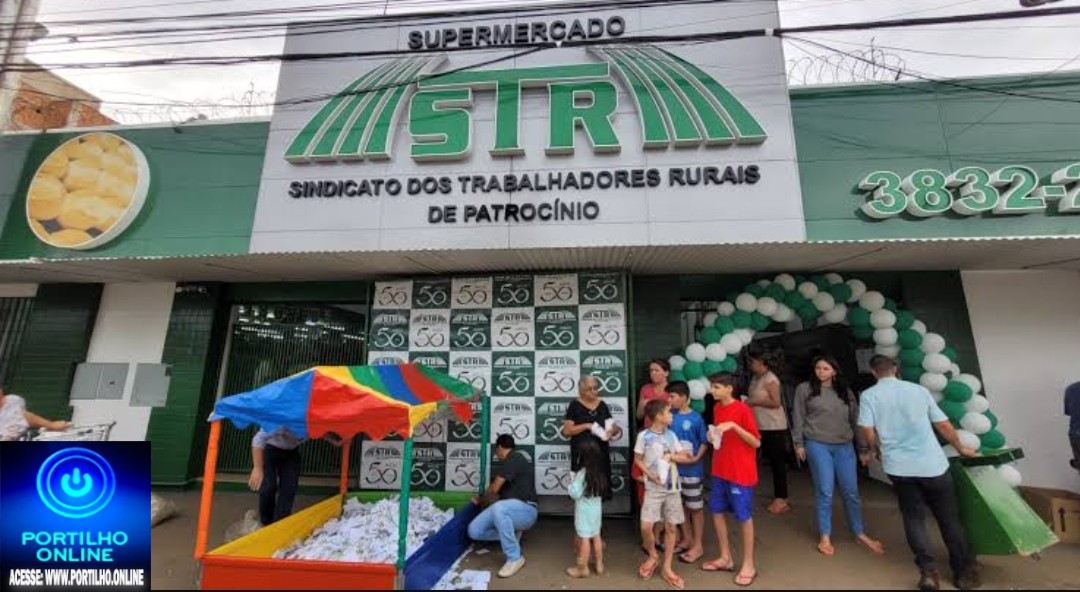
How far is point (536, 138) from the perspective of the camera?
6062 millimetres

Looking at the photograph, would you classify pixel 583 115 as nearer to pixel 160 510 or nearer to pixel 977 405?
pixel 977 405

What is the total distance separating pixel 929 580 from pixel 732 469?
64.9 inches

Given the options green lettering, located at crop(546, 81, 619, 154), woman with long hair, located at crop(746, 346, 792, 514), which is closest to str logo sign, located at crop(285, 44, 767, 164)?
green lettering, located at crop(546, 81, 619, 154)

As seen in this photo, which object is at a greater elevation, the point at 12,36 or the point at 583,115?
the point at 12,36

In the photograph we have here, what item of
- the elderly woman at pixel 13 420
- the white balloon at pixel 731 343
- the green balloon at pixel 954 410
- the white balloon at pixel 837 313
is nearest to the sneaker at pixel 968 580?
the green balloon at pixel 954 410

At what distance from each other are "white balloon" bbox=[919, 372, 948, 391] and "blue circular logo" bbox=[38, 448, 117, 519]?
25.5 feet

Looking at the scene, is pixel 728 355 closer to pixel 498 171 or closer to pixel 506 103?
pixel 498 171

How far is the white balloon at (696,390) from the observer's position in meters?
5.44

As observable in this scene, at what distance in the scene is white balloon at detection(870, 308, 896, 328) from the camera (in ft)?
18.6

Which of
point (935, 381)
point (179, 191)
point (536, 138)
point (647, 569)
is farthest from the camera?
point (179, 191)

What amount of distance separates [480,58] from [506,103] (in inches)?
34.9

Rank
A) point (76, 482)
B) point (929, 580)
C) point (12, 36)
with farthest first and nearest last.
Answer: point (12, 36) < point (929, 580) < point (76, 482)

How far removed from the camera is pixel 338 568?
11.4 feet

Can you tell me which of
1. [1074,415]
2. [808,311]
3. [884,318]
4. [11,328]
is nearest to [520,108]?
[808,311]
